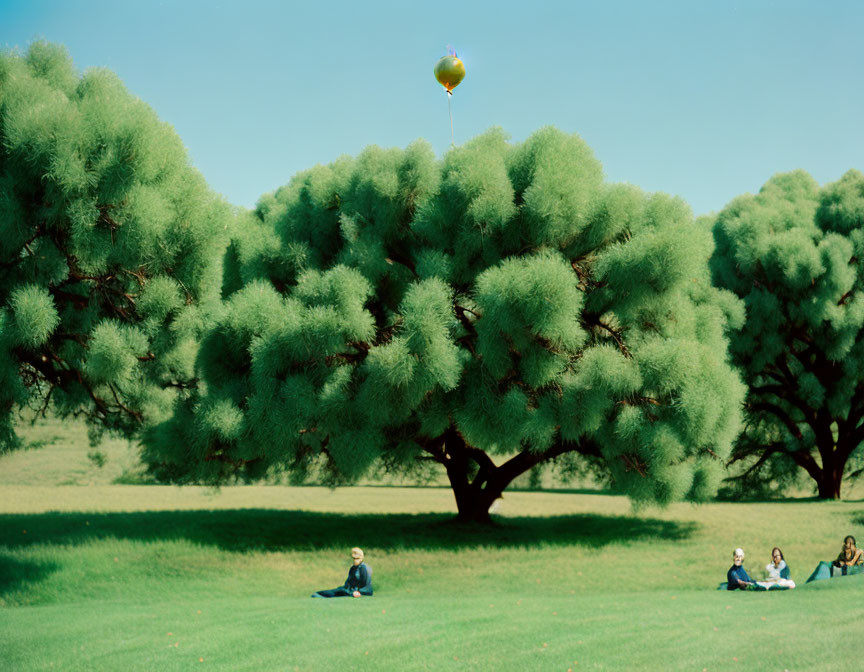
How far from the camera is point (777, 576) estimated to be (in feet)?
37.7

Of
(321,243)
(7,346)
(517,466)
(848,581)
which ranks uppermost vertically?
(321,243)

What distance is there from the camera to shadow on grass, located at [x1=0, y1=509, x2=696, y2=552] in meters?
16.0

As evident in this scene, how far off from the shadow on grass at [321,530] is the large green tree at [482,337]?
1522 millimetres

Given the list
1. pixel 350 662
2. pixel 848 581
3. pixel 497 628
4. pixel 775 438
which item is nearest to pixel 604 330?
pixel 848 581

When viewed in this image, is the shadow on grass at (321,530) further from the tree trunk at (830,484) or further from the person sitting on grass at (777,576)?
the tree trunk at (830,484)

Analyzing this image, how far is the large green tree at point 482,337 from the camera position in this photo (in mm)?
14312

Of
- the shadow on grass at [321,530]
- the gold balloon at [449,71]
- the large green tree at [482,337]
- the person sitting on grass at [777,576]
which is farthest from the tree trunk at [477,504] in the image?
the gold balloon at [449,71]

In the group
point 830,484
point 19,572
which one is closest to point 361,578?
point 19,572

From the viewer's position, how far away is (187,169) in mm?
14430

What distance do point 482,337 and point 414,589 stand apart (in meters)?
4.91

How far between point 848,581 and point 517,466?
823 centimetres

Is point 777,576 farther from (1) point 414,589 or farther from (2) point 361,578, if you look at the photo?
(2) point 361,578

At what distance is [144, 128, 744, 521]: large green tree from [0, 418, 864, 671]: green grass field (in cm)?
188

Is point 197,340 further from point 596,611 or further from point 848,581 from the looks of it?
point 848,581
